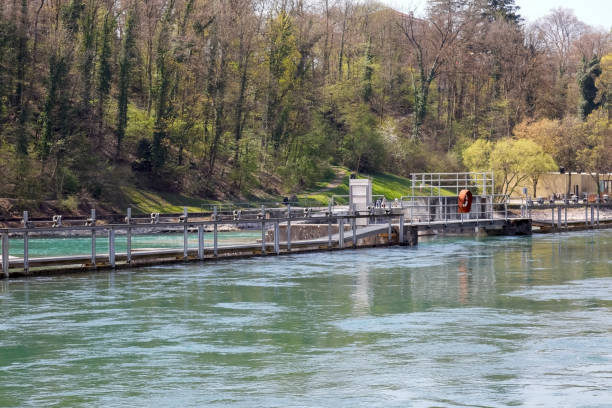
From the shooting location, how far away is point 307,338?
24609 mm

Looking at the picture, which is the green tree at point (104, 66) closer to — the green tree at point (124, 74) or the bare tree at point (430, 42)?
the green tree at point (124, 74)

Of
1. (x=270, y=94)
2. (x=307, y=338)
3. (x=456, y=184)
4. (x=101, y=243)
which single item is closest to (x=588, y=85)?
(x=456, y=184)

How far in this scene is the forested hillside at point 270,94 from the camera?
75.5 meters

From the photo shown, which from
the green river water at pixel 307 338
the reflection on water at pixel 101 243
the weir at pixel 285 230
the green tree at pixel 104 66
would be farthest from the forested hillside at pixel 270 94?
the green river water at pixel 307 338

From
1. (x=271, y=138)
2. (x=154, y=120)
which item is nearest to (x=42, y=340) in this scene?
(x=154, y=120)

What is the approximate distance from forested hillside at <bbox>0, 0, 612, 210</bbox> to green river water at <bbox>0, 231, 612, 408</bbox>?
3858 centimetres

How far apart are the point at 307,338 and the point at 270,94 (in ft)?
247

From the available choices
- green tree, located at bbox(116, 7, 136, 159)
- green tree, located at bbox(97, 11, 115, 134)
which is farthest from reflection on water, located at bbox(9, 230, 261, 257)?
green tree, located at bbox(97, 11, 115, 134)

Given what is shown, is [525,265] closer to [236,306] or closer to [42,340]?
[236,306]

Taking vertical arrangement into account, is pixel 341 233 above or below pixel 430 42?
below

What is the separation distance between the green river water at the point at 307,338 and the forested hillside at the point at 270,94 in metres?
38.6

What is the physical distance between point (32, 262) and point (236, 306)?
1190cm

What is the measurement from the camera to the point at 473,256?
49562 millimetres

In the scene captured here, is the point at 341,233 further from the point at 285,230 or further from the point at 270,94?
the point at 270,94
